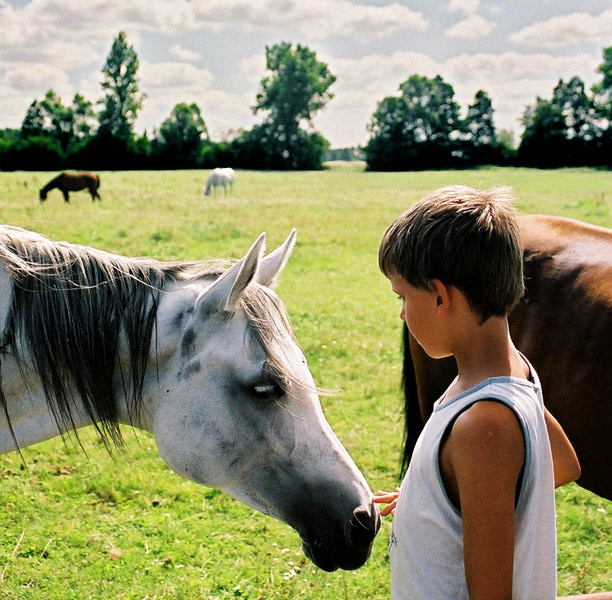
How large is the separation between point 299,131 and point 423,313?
2724 inches

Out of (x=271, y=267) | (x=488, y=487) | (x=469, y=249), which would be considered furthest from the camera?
(x=271, y=267)

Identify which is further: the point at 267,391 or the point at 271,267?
the point at 271,267

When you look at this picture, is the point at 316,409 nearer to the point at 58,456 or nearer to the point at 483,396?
the point at 483,396

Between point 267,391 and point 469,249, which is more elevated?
point 469,249

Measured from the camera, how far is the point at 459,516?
1.17 meters

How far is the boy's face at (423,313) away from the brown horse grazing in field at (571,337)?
1758 millimetres

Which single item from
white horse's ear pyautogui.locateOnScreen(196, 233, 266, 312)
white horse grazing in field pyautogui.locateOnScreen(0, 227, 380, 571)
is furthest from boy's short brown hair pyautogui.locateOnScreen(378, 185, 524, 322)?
white horse grazing in field pyautogui.locateOnScreen(0, 227, 380, 571)

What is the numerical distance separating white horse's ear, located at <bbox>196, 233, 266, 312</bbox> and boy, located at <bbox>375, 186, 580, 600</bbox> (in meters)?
0.50

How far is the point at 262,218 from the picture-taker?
17.2m

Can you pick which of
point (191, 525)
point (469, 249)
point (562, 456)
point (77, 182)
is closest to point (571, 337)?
point (562, 456)

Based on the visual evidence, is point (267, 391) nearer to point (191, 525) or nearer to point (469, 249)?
point (469, 249)

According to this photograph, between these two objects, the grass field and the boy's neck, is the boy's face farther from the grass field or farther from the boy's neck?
the grass field

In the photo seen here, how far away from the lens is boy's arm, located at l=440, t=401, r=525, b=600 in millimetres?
1067

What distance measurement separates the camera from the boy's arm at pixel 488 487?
1067mm
